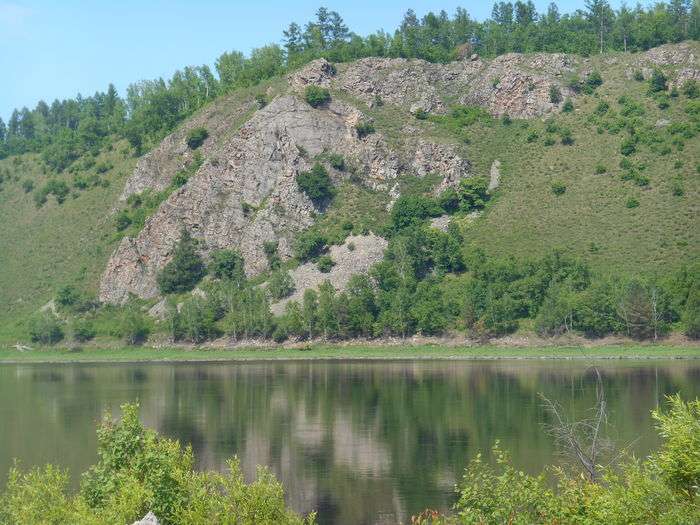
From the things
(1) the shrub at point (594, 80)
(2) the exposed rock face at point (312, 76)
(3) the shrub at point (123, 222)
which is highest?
(2) the exposed rock face at point (312, 76)

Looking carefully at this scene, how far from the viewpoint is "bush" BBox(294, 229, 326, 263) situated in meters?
160

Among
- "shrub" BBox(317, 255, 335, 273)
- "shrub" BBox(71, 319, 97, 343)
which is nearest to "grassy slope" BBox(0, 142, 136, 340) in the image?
"shrub" BBox(71, 319, 97, 343)

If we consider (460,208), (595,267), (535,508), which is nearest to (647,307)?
(595,267)

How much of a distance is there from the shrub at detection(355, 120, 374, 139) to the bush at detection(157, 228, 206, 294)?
3606 centimetres

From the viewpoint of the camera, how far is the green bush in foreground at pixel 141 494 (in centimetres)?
3328

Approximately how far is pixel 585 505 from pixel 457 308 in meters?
113

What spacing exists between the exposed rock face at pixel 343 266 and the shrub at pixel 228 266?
10158 mm

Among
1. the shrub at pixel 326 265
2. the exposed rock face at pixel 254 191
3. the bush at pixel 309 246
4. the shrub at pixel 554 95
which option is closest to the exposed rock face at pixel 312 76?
the exposed rock face at pixel 254 191

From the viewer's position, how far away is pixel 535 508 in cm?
3073

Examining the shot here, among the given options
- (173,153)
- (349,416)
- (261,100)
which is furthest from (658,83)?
(349,416)

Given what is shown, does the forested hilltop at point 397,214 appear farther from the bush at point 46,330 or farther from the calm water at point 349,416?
the calm water at point 349,416

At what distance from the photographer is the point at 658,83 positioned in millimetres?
179000

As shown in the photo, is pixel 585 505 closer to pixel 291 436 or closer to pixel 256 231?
pixel 291 436

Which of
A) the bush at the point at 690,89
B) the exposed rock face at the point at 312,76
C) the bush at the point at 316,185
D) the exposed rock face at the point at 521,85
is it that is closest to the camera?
the bush at the point at 316,185
